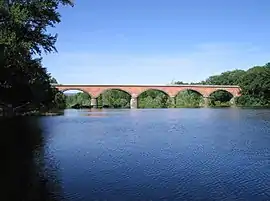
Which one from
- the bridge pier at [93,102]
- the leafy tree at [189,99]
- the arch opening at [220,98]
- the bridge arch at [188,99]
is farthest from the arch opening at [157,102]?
the bridge pier at [93,102]

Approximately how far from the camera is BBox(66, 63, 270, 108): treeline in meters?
101

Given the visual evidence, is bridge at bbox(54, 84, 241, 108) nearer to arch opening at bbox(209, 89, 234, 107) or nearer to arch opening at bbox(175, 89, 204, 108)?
arch opening at bbox(175, 89, 204, 108)

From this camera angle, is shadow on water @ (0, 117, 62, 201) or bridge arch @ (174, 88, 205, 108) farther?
bridge arch @ (174, 88, 205, 108)

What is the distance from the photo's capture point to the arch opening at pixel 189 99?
11062cm

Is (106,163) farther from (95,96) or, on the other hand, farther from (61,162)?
(95,96)

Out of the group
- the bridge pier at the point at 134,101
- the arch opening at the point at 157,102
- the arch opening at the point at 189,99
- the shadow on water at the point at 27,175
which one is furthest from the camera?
the arch opening at the point at 189,99

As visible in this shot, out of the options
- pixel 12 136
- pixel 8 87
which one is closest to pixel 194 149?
pixel 12 136

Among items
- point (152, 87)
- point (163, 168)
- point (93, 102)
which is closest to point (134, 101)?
point (152, 87)

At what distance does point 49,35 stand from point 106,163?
54.2ft

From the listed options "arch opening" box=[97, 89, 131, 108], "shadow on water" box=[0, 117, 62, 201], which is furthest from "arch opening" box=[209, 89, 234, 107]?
"shadow on water" box=[0, 117, 62, 201]

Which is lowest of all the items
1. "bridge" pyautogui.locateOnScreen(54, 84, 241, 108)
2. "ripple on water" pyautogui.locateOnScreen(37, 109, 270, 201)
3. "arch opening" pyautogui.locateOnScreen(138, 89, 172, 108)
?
"ripple on water" pyautogui.locateOnScreen(37, 109, 270, 201)

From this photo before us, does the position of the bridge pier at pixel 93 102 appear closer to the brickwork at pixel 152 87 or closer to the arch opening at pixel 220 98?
the brickwork at pixel 152 87

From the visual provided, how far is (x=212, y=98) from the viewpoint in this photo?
11512cm

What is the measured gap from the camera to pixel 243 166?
15.0 meters
